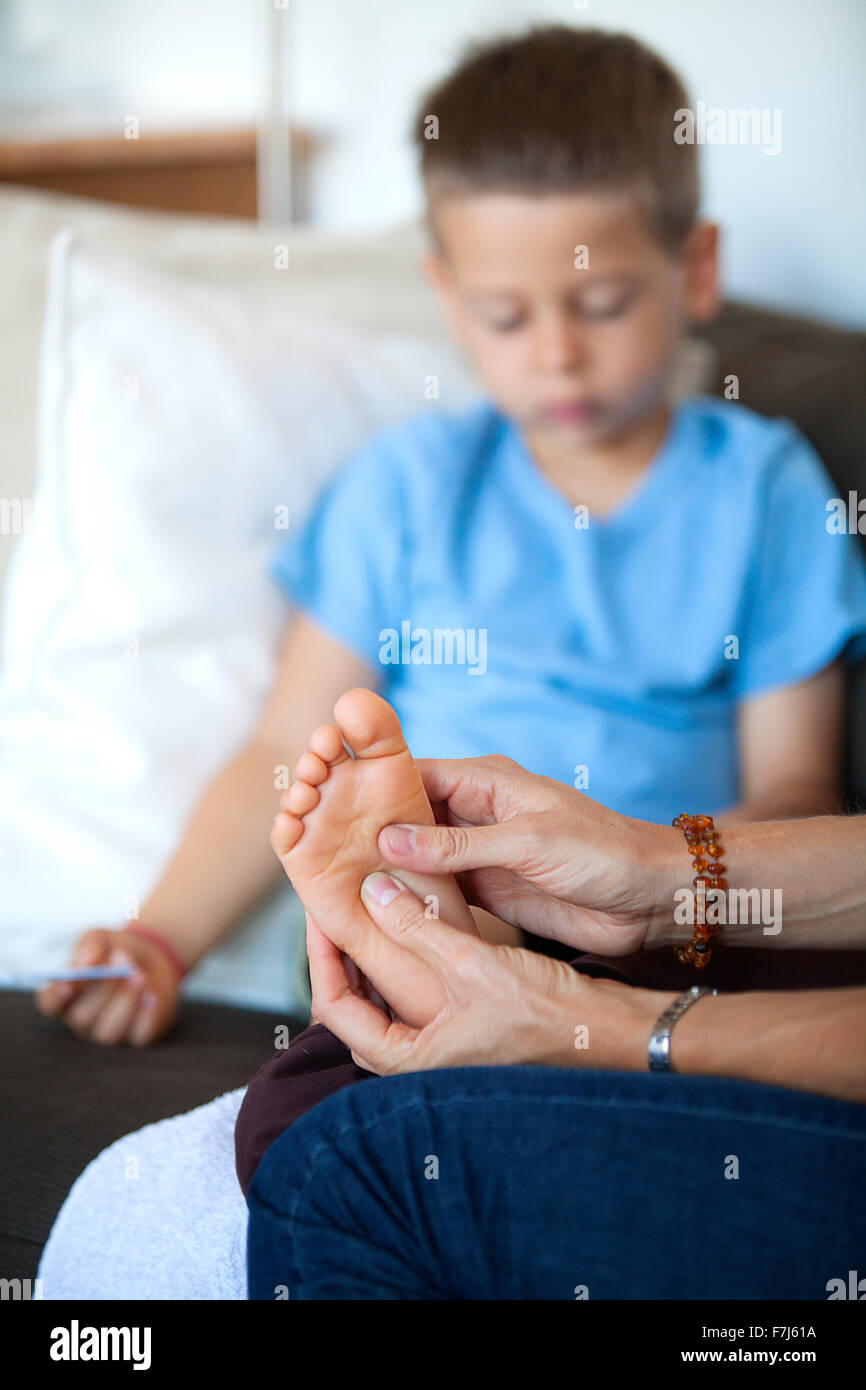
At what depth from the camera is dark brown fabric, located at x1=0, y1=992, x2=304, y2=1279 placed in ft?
1.92

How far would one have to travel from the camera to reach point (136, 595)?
892mm

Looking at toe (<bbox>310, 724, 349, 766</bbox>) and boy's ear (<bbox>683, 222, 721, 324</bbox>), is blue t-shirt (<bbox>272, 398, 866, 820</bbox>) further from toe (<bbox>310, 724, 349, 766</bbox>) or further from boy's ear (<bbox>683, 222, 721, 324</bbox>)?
toe (<bbox>310, 724, 349, 766</bbox>)

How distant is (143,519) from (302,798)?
44 cm

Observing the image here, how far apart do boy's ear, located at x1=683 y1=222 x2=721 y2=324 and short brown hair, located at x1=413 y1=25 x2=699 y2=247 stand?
0.02m

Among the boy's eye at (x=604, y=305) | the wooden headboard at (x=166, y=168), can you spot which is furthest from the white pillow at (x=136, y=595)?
the wooden headboard at (x=166, y=168)

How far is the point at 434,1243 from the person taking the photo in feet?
1.43

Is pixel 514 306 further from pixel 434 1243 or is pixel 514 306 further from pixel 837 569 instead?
pixel 434 1243

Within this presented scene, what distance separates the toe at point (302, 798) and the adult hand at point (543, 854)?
0.03m

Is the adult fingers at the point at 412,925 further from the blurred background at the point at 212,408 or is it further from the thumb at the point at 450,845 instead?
the blurred background at the point at 212,408

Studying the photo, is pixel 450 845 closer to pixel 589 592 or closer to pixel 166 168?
pixel 589 592

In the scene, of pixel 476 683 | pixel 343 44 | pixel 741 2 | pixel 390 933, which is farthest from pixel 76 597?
pixel 343 44

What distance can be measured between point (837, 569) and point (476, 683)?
0.27 m

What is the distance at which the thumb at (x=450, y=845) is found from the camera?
51cm

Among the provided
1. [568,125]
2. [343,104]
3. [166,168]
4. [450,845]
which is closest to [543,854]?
[450,845]
